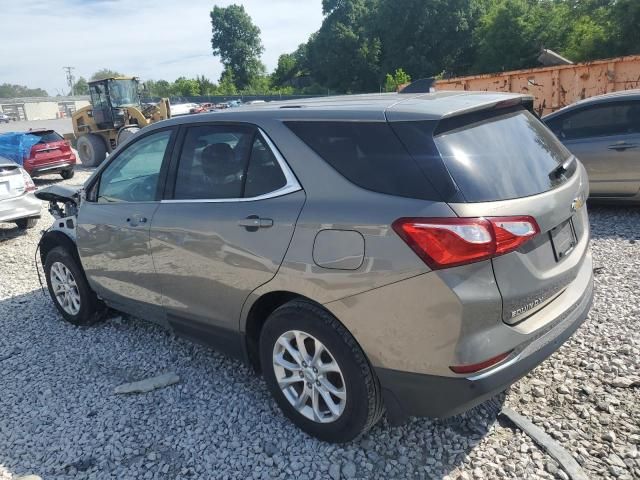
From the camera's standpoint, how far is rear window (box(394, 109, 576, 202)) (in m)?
2.18

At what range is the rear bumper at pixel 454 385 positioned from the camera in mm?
2178

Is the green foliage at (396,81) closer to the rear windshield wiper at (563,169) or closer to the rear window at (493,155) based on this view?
the rear windshield wiper at (563,169)

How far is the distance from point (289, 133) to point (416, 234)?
0.96 meters

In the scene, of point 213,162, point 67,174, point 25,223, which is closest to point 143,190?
point 213,162

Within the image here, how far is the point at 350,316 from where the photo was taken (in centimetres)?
235

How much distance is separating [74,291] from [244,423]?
235 cm

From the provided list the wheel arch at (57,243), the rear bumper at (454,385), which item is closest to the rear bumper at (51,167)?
the wheel arch at (57,243)

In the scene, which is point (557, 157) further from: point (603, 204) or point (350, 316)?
point (603, 204)

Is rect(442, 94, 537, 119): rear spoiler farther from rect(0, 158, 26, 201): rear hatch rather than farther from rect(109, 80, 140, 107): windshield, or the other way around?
rect(109, 80, 140, 107): windshield

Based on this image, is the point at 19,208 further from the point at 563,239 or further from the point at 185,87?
the point at 185,87

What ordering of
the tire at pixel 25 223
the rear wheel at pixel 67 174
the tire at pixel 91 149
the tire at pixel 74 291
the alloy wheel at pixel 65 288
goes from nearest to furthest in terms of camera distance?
1. the tire at pixel 74 291
2. the alloy wheel at pixel 65 288
3. the tire at pixel 25 223
4. the rear wheel at pixel 67 174
5. the tire at pixel 91 149

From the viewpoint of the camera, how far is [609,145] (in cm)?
635

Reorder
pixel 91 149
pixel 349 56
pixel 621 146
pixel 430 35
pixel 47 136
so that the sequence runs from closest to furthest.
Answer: pixel 621 146
pixel 47 136
pixel 91 149
pixel 430 35
pixel 349 56

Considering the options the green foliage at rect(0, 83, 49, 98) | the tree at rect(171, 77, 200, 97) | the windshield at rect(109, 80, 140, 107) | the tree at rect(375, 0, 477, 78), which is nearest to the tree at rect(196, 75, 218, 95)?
the tree at rect(171, 77, 200, 97)
